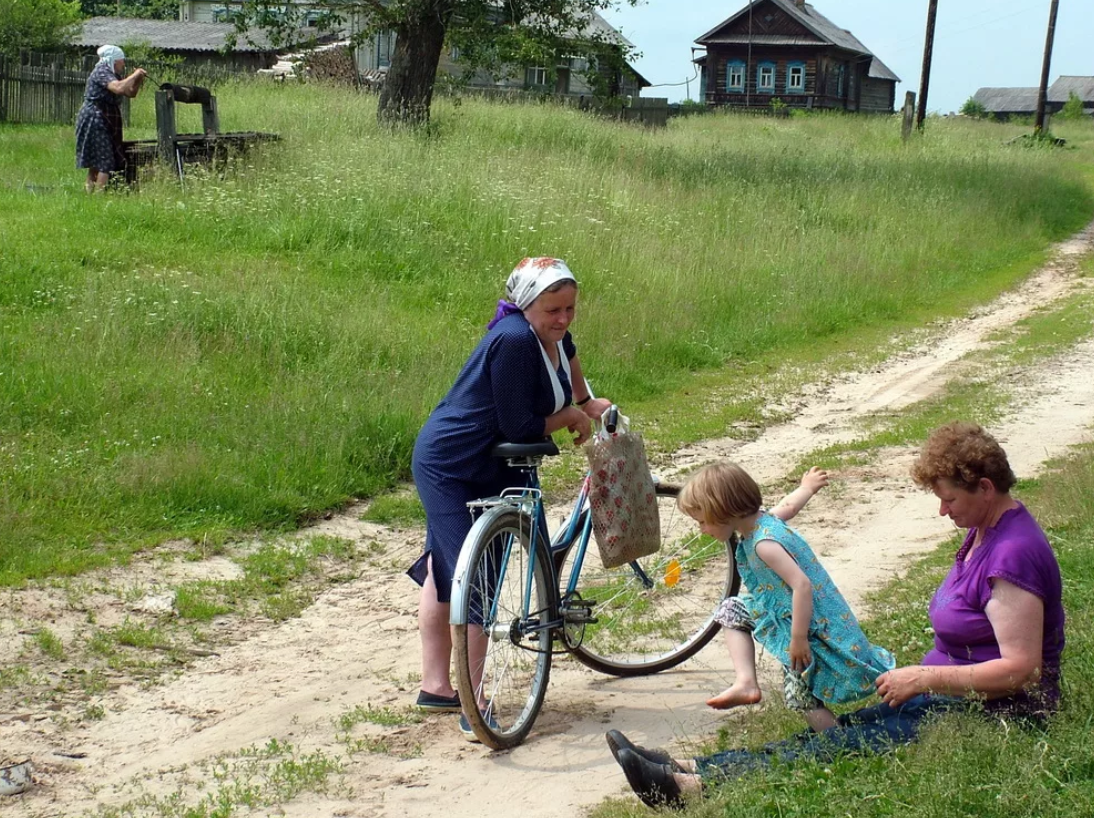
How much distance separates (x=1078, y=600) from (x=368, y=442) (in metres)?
4.71

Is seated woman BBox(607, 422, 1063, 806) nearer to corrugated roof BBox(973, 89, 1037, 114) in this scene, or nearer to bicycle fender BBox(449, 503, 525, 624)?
bicycle fender BBox(449, 503, 525, 624)

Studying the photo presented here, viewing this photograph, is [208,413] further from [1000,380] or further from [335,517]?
[1000,380]

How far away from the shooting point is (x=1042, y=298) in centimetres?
1673

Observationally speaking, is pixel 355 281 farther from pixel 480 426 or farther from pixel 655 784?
pixel 655 784

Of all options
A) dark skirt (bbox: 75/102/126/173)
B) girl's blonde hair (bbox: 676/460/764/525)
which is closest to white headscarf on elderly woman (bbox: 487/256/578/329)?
girl's blonde hair (bbox: 676/460/764/525)

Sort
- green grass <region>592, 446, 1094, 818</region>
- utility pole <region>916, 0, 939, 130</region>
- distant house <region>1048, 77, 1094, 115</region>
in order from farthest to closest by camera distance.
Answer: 1. distant house <region>1048, 77, 1094, 115</region>
2. utility pole <region>916, 0, 939, 130</region>
3. green grass <region>592, 446, 1094, 818</region>

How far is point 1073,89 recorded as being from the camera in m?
110

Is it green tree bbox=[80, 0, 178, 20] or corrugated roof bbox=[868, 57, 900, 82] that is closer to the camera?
green tree bbox=[80, 0, 178, 20]

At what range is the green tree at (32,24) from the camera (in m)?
40.3

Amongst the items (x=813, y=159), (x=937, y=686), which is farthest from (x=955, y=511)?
(x=813, y=159)

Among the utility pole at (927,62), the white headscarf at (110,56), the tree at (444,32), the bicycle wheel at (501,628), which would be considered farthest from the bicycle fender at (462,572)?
the utility pole at (927,62)

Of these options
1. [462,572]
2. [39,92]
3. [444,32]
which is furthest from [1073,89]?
[462,572]

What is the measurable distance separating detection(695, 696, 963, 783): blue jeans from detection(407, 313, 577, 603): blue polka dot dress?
4.16 ft

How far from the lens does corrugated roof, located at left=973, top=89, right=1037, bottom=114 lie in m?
108
